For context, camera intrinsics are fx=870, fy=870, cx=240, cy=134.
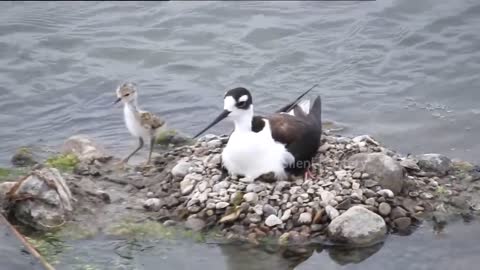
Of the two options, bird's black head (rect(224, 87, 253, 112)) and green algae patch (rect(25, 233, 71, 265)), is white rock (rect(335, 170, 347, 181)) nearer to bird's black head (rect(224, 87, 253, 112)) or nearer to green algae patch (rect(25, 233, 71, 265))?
bird's black head (rect(224, 87, 253, 112))

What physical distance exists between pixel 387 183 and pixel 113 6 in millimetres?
7729

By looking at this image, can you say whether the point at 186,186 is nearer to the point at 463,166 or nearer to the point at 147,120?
the point at 147,120

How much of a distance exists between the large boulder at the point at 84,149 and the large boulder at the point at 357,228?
309cm

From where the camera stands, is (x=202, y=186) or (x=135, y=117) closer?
(x=202, y=186)

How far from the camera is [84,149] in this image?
32.3 feet

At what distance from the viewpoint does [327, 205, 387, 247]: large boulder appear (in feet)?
25.1

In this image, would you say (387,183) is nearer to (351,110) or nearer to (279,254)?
(279,254)

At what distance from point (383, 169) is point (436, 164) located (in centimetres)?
93

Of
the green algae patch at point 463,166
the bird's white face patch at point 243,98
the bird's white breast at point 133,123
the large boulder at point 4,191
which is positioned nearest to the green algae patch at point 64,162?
the bird's white breast at point 133,123

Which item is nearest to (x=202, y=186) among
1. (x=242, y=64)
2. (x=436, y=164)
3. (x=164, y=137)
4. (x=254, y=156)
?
(x=254, y=156)

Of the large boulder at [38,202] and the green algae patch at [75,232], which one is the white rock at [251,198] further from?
the large boulder at [38,202]

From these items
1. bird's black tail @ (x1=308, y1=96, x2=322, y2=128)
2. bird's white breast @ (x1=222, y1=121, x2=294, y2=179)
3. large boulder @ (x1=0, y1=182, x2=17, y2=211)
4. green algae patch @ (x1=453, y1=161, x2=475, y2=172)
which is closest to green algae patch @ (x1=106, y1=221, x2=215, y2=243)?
bird's white breast @ (x1=222, y1=121, x2=294, y2=179)

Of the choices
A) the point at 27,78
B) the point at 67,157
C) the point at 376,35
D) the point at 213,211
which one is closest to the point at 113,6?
the point at 27,78

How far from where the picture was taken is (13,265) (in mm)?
7254
